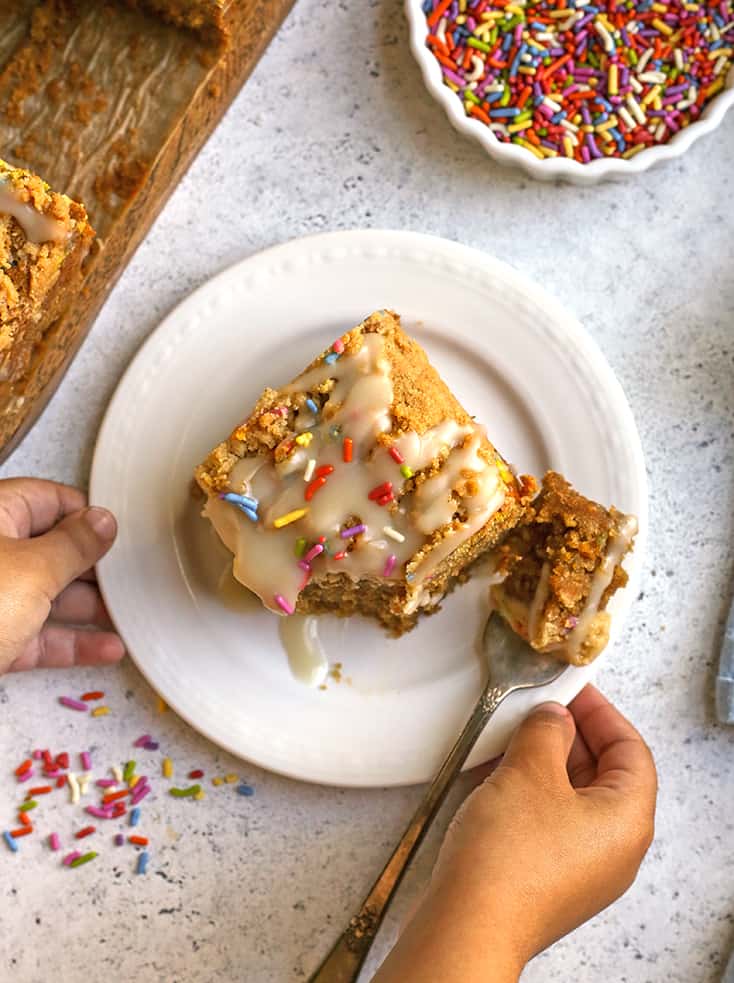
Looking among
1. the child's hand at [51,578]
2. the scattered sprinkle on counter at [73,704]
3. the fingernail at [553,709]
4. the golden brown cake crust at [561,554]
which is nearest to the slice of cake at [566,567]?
the golden brown cake crust at [561,554]

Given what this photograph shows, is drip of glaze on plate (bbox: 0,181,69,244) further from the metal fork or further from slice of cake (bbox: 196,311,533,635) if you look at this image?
the metal fork

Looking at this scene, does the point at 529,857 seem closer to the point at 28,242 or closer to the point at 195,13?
the point at 28,242

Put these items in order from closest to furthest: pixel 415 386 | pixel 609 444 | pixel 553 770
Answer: pixel 415 386, pixel 553 770, pixel 609 444

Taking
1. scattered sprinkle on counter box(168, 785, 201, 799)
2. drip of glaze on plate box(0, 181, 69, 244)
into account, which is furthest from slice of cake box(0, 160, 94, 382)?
scattered sprinkle on counter box(168, 785, 201, 799)

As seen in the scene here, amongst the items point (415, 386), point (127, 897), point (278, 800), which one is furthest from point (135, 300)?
point (127, 897)

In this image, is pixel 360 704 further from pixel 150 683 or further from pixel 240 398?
pixel 240 398

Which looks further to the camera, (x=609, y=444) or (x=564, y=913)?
(x=609, y=444)

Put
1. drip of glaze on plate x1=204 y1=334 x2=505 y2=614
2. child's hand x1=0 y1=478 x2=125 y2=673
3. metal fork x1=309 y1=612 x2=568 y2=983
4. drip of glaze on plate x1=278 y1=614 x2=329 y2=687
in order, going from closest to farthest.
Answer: drip of glaze on plate x1=204 y1=334 x2=505 y2=614
child's hand x1=0 y1=478 x2=125 y2=673
metal fork x1=309 y1=612 x2=568 y2=983
drip of glaze on plate x1=278 y1=614 x2=329 y2=687
